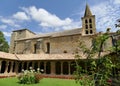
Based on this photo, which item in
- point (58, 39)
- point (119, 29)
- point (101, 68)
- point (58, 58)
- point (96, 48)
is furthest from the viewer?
point (58, 39)

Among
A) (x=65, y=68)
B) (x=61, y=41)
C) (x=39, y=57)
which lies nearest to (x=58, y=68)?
(x=65, y=68)

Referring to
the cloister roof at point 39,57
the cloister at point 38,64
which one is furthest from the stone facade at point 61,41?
the cloister at point 38,64

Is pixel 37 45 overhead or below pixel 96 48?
overhead

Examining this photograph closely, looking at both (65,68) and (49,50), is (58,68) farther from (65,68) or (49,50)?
(49,50)

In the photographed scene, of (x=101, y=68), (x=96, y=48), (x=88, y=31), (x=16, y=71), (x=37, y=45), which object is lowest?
(x=16, y=71)

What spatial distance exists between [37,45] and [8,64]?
537 inches

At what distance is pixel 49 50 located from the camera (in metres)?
36.4

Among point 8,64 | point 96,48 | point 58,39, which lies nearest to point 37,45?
point 58,39

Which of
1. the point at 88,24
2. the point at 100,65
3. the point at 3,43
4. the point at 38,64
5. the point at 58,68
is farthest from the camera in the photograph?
the point at 3,43

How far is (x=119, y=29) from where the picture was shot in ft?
15.6

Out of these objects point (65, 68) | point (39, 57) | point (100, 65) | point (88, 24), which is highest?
point (88, 24)

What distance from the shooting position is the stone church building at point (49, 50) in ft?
82.3

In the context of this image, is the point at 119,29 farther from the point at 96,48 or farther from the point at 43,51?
the point at 43,51

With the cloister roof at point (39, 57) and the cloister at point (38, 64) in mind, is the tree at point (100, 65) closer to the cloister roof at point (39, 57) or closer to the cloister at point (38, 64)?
the cloister roof at point (39, 57)
